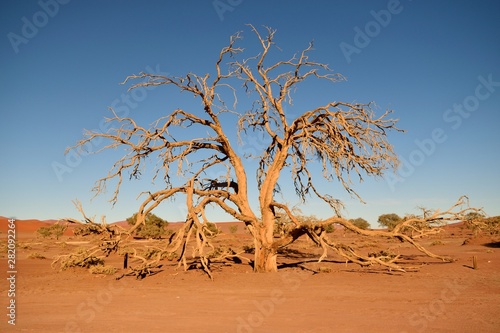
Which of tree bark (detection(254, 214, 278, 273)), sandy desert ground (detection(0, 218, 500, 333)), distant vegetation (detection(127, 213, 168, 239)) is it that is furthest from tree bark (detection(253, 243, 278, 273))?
distant vegetation (detection(127, 213, 168, 239))

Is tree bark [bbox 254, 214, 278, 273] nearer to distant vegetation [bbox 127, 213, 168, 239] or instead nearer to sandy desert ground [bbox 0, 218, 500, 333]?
sandy desert ground [bbox 0, 218, 500, 333]

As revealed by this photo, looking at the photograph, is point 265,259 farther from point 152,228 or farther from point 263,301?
point 152,228

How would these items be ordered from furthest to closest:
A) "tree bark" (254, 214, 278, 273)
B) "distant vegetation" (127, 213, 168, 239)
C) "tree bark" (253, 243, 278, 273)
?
"distant vegetation" (127, 213, 168, 239) < "tree bark" (253, 243, 278, 273) < "tree bark" (254, 214, 278, 273)

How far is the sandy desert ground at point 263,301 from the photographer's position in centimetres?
630

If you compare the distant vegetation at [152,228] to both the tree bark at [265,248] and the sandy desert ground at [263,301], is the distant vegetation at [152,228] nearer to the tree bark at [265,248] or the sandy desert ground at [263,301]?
the sandy desert ground at [263,301]

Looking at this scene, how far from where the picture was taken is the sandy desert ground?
6297 millimetres

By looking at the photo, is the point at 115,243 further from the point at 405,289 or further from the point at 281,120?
the point at 405,289

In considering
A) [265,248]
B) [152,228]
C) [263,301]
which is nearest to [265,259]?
[265,248]

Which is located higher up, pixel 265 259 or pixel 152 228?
pixel 152 228

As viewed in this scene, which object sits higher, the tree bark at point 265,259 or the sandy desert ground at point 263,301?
the tree bark at point 265,259

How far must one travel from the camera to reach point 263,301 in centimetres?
850

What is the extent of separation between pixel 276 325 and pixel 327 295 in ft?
10.5

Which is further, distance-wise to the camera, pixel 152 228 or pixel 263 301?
pixel 152 228

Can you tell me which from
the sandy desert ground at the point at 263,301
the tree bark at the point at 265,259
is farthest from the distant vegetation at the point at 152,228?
the tree bark at the point at 265,259
